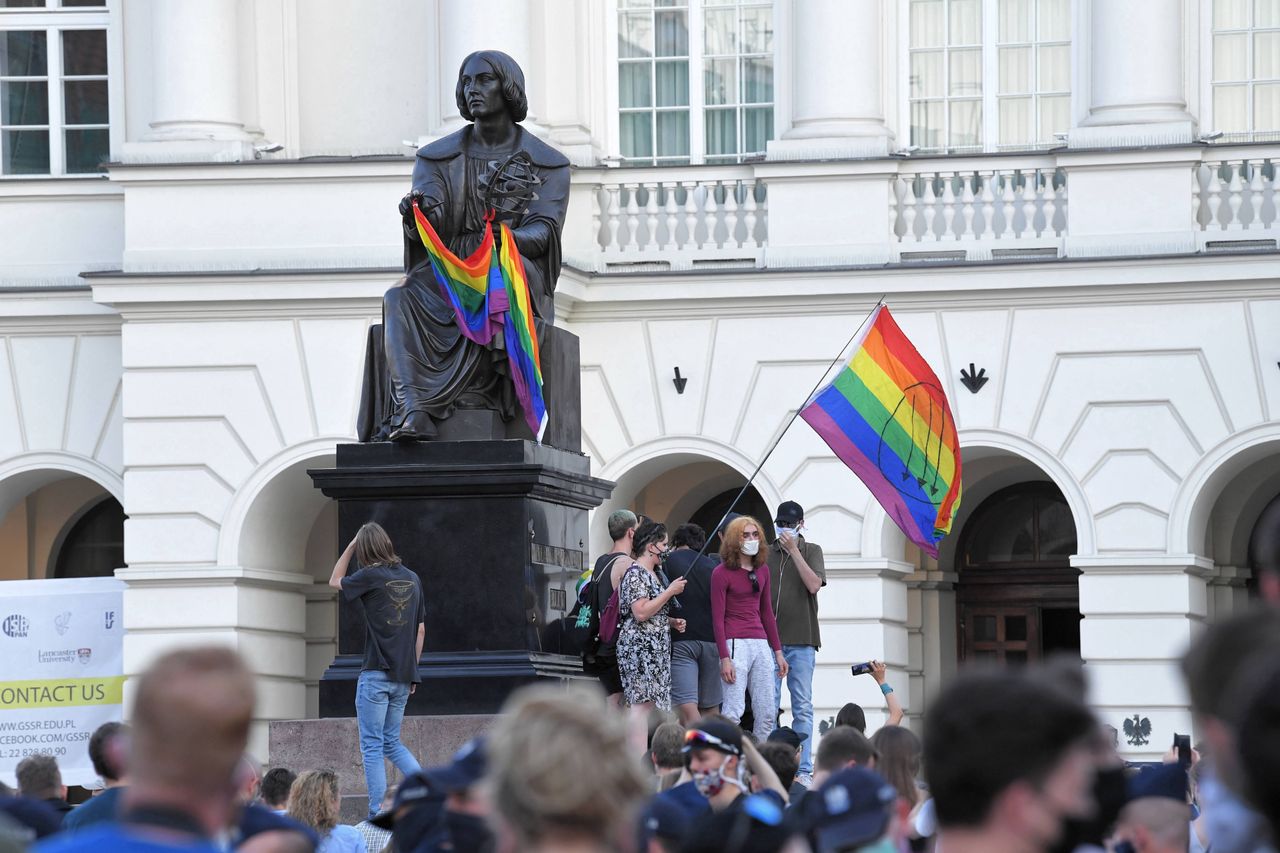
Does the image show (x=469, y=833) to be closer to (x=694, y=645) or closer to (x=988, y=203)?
(x=694, y=645)

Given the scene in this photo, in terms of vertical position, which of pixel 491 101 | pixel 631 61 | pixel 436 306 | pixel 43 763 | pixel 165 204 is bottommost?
pixel 43 763

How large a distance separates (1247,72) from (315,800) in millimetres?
17617

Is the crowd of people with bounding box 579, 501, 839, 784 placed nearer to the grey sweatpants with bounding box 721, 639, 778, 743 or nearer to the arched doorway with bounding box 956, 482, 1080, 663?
the grey sweatpants with bounding box 721, 639, 778, 743

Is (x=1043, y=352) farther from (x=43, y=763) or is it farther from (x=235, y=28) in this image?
(x=43, y=763)

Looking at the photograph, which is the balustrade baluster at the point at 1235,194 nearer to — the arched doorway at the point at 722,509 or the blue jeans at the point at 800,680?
the arched doorway at the point at 722,509

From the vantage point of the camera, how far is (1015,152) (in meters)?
24.1

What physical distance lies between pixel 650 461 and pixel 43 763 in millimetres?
15898

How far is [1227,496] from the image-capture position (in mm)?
25406

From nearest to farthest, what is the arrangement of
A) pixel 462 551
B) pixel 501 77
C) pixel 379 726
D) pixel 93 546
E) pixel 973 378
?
pixel 379 726 < pixel 462 551 < pixel 501 77 < pixel 973 378 < pixel 93 546

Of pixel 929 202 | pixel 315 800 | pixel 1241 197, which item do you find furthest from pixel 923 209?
pixel 315 800

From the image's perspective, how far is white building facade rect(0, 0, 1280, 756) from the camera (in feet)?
77.4

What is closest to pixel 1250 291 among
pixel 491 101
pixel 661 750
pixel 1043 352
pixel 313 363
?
pixel 1043 352

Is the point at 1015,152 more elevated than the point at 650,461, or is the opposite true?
the point at 1015,152

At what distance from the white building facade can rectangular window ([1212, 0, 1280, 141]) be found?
0.05 m
